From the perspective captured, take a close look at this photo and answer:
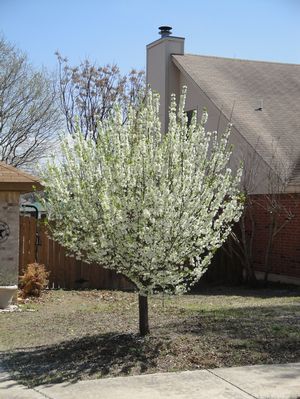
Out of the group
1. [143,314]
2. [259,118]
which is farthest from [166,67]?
[143,314]

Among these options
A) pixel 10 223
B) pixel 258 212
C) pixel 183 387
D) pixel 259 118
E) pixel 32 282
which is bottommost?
pixel 183 387

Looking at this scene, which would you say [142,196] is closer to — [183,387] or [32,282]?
[183,387]

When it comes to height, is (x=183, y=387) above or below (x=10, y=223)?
below

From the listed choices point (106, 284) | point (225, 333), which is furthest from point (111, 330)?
point (106, 284)

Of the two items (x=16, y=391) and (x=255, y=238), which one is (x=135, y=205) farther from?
(x=255, y=238)

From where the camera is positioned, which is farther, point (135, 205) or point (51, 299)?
point (51, 299)

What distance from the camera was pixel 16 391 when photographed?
6164 mm

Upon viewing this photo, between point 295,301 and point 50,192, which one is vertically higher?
point 50,192

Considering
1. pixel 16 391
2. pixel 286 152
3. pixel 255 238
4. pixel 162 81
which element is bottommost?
pixel 16 391

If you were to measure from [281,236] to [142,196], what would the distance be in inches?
384

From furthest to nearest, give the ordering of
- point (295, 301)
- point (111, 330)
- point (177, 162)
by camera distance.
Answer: point (295, 301) → point (111, 330) → point (177, 162)

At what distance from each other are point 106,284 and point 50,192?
7.55 m

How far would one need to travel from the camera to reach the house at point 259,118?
1602 cm

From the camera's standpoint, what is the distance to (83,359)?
23.8 ft
